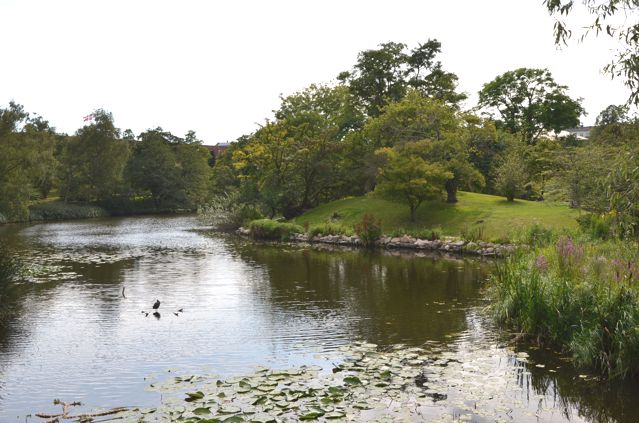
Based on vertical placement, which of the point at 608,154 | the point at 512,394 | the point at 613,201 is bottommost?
the point at 512,394

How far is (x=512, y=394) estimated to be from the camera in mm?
8836

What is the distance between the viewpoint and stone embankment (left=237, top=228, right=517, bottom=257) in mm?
25953

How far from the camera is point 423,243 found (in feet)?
95.3

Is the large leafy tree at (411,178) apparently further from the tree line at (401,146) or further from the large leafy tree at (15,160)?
the large leafy tree at (15,160)

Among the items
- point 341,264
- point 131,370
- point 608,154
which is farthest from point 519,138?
point 131,370

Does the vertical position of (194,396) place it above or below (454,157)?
below

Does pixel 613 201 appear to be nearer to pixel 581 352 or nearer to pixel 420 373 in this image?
pixel 581 352

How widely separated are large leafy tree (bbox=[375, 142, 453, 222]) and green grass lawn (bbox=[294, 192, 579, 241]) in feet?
4.50

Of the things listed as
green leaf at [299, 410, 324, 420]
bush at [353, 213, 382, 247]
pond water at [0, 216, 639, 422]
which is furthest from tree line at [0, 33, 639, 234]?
green leaf at [299, 410, 324, 420]

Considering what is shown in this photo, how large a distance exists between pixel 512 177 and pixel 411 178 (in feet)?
22.5

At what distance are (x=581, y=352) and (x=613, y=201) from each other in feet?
8.86

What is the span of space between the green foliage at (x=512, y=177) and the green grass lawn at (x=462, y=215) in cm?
84

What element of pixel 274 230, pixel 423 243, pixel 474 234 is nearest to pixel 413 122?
pixel 423 243

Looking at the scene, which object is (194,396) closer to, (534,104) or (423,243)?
(423,243)
